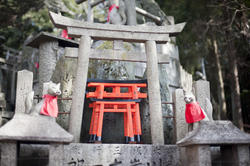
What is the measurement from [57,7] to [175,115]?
12.3m

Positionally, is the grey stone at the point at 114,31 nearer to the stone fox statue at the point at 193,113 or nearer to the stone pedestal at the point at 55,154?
the stone fox statue at the point at 193,113

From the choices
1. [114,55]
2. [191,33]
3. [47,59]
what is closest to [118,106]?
[114,55]

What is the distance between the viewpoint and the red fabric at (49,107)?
185 inches

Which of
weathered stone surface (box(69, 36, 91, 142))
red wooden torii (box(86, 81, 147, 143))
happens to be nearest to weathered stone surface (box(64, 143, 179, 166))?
weathered stone surface (box(69, 36, 91, 142))

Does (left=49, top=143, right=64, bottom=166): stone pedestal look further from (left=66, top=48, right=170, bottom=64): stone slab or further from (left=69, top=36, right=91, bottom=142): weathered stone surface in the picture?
(left=66, top=48, right=170, bottom=64): stone slab

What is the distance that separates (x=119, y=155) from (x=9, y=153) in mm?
2214

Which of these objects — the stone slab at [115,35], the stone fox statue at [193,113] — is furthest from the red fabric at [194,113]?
the stone slab at [115,35]

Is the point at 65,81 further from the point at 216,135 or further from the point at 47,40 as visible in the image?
the point at 216,135

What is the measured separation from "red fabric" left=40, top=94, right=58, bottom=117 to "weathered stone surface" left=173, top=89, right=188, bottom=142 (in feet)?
9.26

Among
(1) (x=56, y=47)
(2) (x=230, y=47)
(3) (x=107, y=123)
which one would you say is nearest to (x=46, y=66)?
(1) (x=56, y=47)

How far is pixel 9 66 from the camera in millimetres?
14383

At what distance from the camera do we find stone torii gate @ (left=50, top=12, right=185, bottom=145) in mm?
6027

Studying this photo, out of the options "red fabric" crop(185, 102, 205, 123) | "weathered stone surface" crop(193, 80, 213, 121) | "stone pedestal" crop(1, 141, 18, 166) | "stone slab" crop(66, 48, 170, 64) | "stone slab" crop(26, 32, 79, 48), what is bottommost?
"stone pedestal" crop(1, 141, 18, 166)

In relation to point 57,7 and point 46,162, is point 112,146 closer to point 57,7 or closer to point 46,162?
point 46,162
